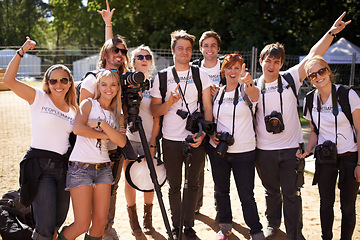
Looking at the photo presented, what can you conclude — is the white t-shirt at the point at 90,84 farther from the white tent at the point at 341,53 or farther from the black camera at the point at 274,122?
the white tent at the point at 341,53

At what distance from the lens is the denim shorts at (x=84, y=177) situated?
9.34ft

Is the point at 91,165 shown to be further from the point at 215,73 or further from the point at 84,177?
the point at 215,73

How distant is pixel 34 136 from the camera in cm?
296

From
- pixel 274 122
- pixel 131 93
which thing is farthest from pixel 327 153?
pixel 131 93

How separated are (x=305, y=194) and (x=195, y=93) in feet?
8.81

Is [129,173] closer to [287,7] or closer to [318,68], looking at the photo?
[318,68]

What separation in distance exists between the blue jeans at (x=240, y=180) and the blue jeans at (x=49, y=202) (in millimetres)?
1458

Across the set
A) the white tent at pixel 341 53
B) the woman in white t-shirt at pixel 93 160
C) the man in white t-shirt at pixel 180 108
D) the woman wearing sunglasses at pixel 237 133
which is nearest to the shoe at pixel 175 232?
the man in white t-shirt at pixel 180 108

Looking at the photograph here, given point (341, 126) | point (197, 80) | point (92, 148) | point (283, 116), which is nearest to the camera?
point (92, 148)

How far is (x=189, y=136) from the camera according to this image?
328cm

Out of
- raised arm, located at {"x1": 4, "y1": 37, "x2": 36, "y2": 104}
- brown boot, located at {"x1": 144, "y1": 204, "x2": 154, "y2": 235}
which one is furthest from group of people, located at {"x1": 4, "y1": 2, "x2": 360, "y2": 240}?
brown boot, located at {"x1": 144, "y1": 204, "x2": 154, "y2": 235}

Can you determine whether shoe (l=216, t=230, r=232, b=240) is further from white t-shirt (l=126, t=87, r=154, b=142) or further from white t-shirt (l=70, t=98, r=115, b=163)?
white t-shirt (l=70, t=98, r=115, b=163)

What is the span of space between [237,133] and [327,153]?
2.64 feet

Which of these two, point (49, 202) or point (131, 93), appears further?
point (131, 93)
